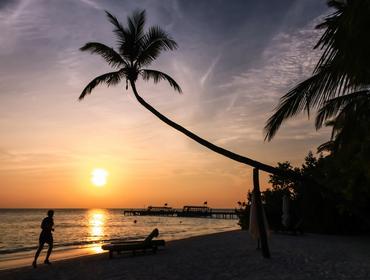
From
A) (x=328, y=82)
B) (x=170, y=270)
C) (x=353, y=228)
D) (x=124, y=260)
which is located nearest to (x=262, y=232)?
(x=170, y=270)

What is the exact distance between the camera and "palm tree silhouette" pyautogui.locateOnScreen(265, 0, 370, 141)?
3277 millimetres

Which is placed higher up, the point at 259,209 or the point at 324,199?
the point at 324,199

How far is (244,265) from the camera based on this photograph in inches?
528

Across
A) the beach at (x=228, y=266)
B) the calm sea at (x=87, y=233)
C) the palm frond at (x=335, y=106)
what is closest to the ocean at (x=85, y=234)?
the calm sea at (x=87, y=233)

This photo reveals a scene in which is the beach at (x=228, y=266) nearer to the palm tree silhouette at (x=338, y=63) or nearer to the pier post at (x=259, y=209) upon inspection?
the pier post at (x=259, y=209)

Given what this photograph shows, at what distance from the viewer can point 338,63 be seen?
3.71 metres

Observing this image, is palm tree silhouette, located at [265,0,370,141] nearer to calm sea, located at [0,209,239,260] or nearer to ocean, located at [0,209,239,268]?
ocean, located at [0,209,239,268]

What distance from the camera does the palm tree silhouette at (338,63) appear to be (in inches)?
129

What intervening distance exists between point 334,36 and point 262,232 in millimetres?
10800

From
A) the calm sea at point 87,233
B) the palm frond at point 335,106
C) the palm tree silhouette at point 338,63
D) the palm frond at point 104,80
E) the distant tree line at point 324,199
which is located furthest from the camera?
the calm sea at point 87,233

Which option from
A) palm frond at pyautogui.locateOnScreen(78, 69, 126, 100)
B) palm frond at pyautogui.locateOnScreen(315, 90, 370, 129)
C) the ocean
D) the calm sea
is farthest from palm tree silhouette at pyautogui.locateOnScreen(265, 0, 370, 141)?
the calm sea

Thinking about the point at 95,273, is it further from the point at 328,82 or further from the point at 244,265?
the point at 328,82

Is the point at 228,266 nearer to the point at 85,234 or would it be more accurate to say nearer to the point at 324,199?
the point at 324,199

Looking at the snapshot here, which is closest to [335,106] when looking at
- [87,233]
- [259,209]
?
[259,209]
